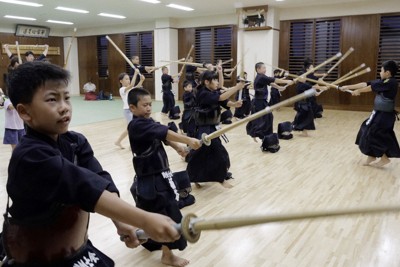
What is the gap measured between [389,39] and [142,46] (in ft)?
28.4

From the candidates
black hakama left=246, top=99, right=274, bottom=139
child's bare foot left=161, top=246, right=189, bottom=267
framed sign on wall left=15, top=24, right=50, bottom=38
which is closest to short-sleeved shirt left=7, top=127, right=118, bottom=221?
child's bare foot left=161, top=246, right=189, bottom=267

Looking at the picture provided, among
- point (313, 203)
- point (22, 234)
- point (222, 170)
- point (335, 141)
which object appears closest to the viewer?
point (22, 234)

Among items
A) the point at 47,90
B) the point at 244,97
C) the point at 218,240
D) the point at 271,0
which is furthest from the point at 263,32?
the point at 47,90

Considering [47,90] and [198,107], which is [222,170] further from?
[47,90]

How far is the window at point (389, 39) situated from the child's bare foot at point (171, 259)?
31.3ft

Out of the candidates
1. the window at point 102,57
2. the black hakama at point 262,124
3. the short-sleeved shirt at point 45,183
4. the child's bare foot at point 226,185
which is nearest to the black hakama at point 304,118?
the black hakama at point 262,124

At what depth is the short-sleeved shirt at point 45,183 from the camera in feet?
3.15

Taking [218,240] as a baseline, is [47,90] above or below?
above

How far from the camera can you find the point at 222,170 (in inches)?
156

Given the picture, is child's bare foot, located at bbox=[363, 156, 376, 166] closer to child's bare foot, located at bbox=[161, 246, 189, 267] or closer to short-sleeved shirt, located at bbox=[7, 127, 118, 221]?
child's bare foot, located at bbox=[161, 246, 189, 267]

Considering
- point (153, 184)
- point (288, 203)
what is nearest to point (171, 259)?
point (153, 184)

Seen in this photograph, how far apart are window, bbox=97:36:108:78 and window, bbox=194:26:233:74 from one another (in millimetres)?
4631

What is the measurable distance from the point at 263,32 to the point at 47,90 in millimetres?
10838

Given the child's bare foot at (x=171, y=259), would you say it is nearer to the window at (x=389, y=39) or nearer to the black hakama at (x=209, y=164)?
the black hakama at (x=209, y=164)
